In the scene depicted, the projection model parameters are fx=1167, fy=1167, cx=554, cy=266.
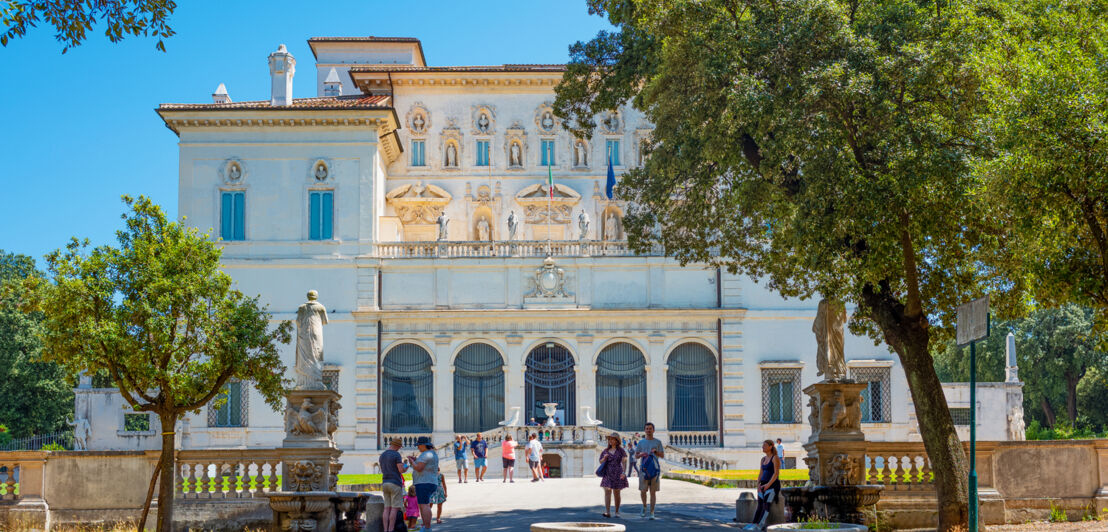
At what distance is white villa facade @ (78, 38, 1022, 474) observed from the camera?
142ft

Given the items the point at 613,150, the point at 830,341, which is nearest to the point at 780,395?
the point at 613,150

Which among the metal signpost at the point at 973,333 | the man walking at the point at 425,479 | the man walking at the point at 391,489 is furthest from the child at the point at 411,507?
the metal signpost at the point at 973,333

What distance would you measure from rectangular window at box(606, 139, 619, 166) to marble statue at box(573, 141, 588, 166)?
3.39 feet

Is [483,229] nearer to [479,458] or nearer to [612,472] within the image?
[479,458]

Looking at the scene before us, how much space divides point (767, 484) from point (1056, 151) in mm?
7482

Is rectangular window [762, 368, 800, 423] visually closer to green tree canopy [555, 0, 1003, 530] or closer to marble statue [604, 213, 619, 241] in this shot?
marble statue [604, 213, 619, 241]

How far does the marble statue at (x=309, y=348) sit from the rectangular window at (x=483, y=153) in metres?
28.0

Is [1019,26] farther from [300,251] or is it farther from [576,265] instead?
[300,251]

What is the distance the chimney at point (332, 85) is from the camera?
50.0 meters

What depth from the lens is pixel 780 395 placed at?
1726 inches

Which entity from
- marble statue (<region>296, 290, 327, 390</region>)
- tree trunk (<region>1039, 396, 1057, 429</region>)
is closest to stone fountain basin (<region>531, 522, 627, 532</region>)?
marble statue (<region>296, 290, 327, 390</region>)

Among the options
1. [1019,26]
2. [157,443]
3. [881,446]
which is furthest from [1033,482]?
[157,443]

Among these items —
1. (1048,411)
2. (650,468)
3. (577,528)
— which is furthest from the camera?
(1048,411)

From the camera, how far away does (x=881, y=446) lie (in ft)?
67.1
